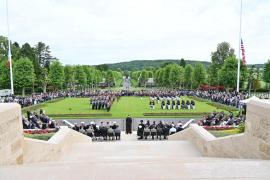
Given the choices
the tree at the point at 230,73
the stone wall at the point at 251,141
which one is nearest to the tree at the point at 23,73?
the tree at the point at 230,73

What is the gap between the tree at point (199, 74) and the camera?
70262mm

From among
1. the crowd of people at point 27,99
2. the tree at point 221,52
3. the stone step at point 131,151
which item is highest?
the tree at point 221,52

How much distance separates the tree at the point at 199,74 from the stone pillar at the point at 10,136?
2567 inches

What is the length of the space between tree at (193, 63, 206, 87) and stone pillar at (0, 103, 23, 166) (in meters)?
65.2

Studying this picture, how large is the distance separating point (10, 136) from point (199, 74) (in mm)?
67154

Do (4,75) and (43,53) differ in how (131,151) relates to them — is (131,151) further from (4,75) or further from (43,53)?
(43,53)

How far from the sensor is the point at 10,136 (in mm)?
6812

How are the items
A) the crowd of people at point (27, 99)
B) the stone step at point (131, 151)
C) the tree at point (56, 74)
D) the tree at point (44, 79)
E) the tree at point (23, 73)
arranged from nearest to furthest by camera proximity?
1. the stone step at point (131, 151)
2. the crowd of people at point (27, 99)
3. the tree at point (23, 73)
4. the tree at point (56, 74)
5. the tree at point (44, 79)

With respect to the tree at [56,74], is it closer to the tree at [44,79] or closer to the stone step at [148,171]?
the tree at [44,79]

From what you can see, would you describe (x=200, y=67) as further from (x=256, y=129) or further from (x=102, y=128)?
(x=256, y=129)

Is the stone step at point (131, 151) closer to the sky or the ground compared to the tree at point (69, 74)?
closer to the ground

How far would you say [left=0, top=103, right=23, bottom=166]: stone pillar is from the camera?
636 centimetres

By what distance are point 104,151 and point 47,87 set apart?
63590mm

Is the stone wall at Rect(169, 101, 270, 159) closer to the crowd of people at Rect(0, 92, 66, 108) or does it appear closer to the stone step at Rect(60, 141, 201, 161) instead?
the stone step at Rect(60, 141, 201, 161)
